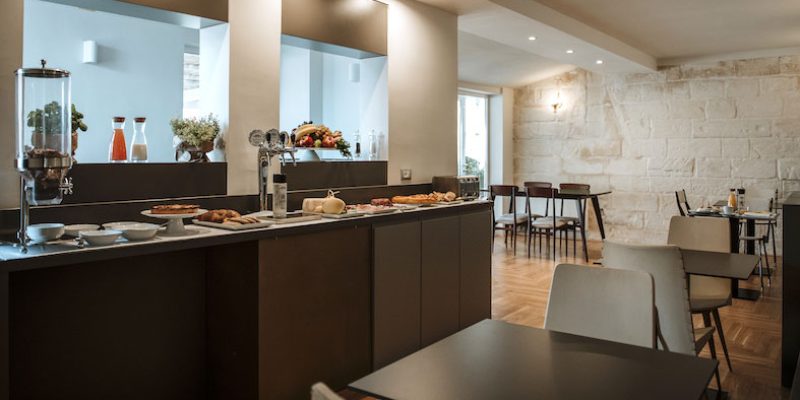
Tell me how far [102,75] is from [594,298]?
4.73 metres

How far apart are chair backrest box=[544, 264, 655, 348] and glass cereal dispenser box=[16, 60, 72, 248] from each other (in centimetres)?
188

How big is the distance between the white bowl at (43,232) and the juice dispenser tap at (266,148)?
1.18 m

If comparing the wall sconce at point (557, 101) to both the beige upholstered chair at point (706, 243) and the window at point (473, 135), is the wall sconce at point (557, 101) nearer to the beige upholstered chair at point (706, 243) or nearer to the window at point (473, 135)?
the window at point (473, 135)

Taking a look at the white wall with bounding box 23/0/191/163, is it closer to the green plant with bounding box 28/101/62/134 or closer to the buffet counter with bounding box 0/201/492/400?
the buffet counter with bounding box 0/201/492/400

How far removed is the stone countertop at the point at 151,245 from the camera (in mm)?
2023

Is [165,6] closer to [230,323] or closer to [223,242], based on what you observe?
[223,242]

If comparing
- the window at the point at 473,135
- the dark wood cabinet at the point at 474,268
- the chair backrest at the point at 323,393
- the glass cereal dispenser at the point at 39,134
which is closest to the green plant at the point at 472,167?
the window at the point at 473,135

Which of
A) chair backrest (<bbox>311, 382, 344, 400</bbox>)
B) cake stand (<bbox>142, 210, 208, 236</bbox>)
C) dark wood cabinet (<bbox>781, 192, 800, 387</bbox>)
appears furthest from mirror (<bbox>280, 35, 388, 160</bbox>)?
chair backrest (<bbox>311, 382, 344, 400</bbox>)

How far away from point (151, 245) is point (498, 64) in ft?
22.2

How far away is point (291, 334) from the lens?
9.65 ft

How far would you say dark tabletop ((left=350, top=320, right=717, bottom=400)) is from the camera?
139cm

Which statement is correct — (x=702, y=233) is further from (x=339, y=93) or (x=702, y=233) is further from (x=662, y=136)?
(x=662, y=136)

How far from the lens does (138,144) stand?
292 cm

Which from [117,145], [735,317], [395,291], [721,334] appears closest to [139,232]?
[117,145]
